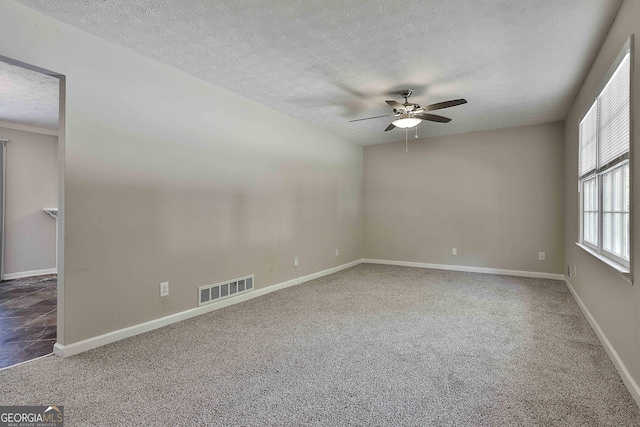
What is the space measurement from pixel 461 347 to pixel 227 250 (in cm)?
258

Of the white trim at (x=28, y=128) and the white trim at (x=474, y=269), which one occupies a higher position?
the white trim at (x=28, y=128)

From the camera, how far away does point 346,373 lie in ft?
7.38

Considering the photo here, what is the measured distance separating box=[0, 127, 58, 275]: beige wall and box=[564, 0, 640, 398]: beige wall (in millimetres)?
7337

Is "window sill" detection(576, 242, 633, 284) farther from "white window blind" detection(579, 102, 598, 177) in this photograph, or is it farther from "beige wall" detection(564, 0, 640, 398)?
"white window blind" detection(579, 102, 598, 177)

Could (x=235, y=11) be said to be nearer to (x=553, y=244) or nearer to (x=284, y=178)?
(x=284, y=178)

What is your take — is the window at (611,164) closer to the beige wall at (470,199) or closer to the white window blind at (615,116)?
the white window blind at (615,116)

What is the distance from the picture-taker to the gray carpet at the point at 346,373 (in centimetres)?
179

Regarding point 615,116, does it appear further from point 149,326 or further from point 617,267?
point 149,326

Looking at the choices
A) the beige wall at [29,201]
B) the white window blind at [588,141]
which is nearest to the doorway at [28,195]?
the beige wall at [29,201]

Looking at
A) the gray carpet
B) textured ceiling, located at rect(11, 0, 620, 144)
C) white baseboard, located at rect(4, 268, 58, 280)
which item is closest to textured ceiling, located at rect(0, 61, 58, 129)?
textured ceiling, located at rect(11, 0, 620, 144)

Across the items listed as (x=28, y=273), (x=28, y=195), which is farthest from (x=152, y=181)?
(x=28, y=273)

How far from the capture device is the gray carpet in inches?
70.7

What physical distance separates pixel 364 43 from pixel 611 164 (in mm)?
2133

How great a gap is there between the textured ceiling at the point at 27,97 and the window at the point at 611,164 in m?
4.97
